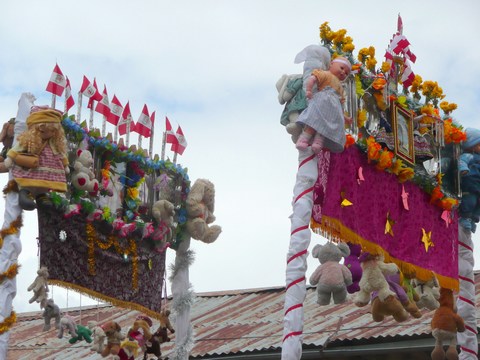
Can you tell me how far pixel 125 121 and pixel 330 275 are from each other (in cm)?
335

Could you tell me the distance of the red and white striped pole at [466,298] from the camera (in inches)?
529

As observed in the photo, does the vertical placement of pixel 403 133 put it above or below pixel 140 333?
above

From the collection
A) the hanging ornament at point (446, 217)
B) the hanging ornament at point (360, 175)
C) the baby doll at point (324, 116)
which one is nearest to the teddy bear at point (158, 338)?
the hanging ornament at point (360, 175)

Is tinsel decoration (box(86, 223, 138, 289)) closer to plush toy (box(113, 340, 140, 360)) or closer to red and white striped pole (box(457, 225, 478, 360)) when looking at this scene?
plush toy (box(113, 340, 140, 360))

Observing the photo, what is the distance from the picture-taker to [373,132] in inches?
474

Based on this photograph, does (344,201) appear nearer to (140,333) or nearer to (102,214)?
(102,214)

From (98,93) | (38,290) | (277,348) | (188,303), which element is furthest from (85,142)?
(277,348)

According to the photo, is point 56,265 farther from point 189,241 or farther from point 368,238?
point 368,238

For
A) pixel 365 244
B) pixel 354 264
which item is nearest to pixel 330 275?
pixel 365 244

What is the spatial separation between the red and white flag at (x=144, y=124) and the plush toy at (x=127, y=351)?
7.80 feet

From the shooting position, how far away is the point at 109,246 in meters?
12.6

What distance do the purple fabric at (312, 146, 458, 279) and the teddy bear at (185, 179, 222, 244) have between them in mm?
2277

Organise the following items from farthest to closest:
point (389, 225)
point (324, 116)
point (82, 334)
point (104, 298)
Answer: point (104, 298), point (82, 334), point (389, 225), point (324, 116)

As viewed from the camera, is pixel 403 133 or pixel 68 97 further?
pixel 403 133
